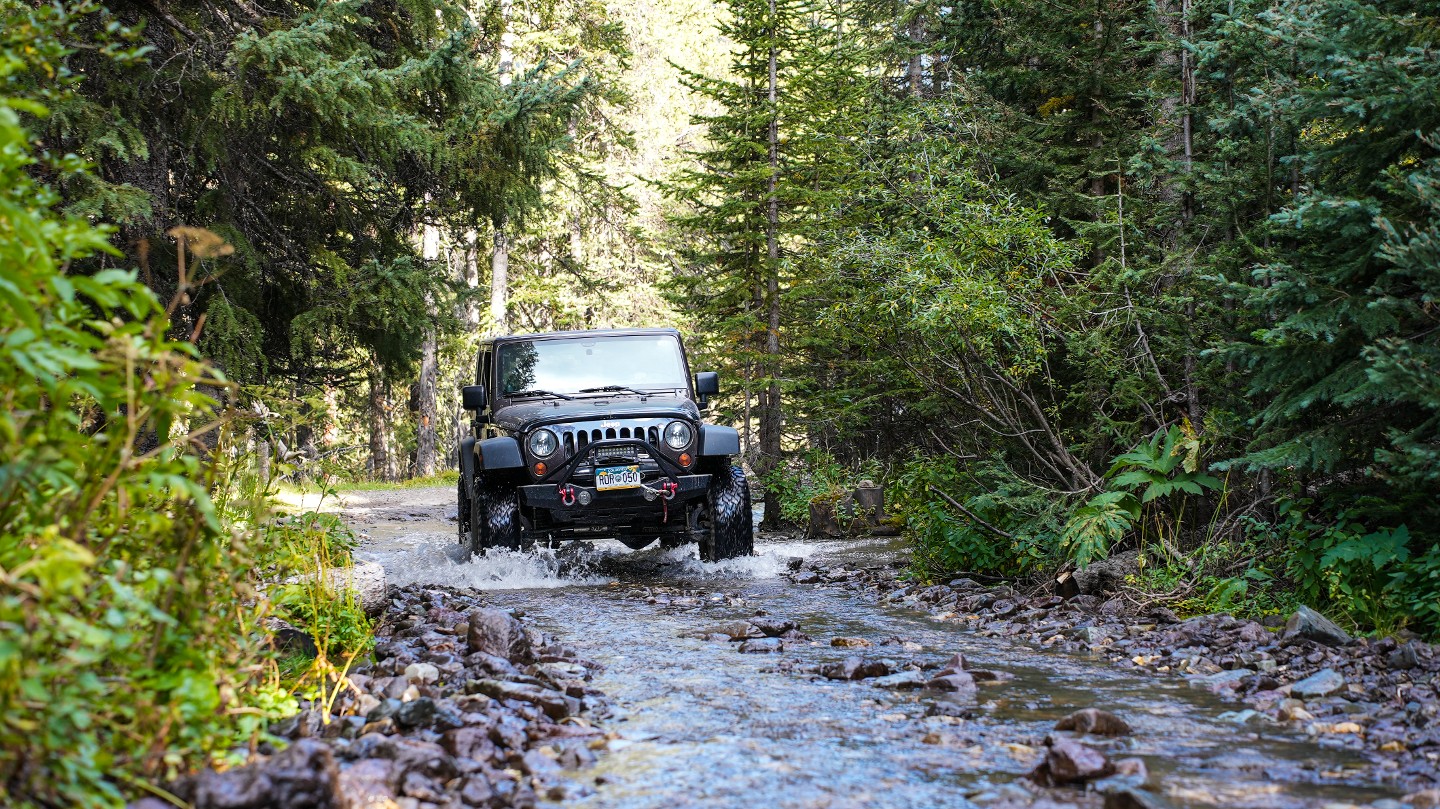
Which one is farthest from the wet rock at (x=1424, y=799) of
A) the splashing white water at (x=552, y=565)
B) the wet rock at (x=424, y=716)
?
the splashing white water at (x=552, y=565)

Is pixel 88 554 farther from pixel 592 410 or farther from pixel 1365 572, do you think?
pixel 592 410

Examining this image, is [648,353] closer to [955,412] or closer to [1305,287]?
[955,412]

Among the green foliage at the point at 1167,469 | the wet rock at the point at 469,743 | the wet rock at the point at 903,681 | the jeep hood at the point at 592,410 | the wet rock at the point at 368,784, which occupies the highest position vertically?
the jeep hood at the point at 592,410

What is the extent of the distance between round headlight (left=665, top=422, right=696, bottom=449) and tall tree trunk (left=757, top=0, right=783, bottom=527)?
557cm

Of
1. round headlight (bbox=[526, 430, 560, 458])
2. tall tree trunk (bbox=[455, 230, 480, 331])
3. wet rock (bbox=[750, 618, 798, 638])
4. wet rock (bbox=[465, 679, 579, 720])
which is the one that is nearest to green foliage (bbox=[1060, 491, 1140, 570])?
wet rock (bbox=[750, 618, 798, 638])

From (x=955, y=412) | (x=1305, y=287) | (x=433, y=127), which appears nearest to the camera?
(x=1305, y=287)

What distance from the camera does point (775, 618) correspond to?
686 centimetres

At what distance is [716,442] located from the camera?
9234mm

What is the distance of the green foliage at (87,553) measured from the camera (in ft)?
7.93

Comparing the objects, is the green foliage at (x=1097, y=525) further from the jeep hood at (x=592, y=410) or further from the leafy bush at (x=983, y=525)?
the jeep hood at (x=592, y=410)

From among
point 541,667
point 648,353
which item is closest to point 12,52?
point 541,667

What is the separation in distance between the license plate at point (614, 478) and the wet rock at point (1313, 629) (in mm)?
4859

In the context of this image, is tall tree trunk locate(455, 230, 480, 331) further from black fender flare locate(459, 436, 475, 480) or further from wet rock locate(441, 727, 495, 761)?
wet rock locate(441, 727, 495, 761)

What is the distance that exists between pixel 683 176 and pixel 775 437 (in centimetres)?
392
